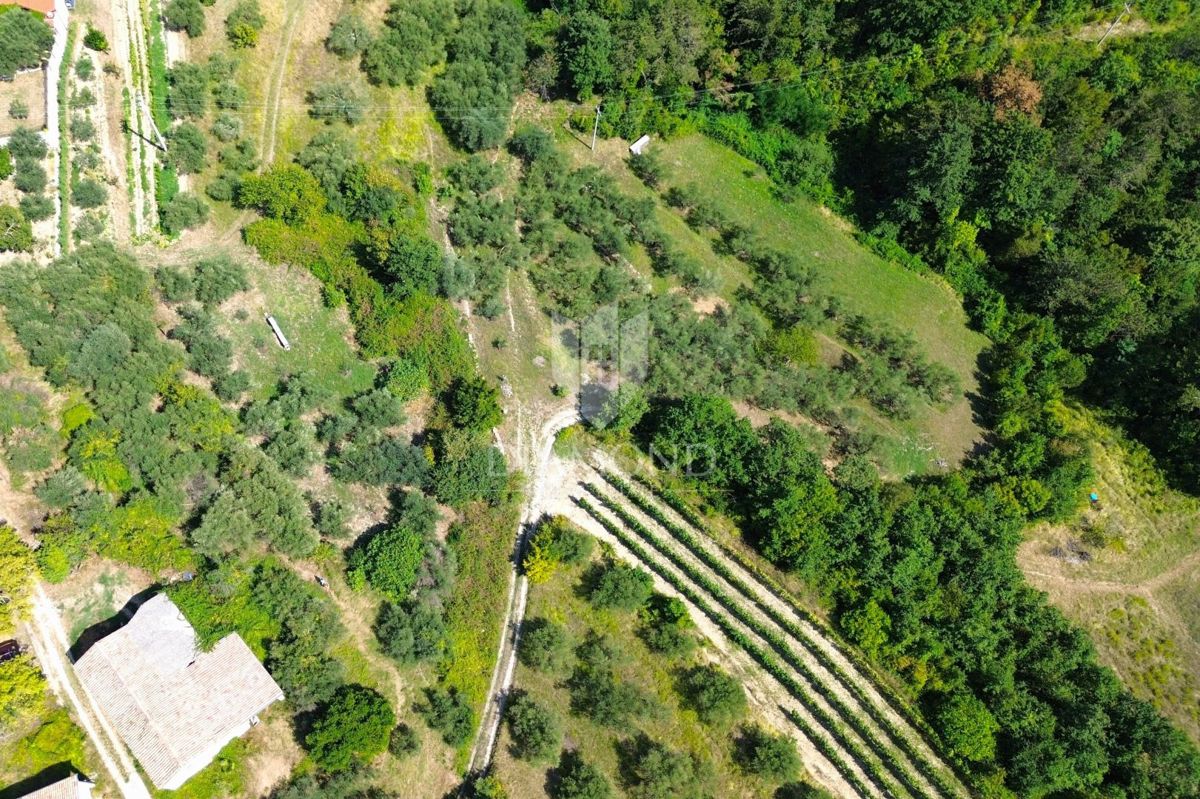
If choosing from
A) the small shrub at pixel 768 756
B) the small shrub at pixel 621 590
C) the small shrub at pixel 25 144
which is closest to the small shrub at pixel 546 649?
the small shrub at pixel 621 590

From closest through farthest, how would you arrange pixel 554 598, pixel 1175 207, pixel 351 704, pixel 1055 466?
1. pixel 351 704
2. pixel 554 598
3. pixel 1055 466
4. pixel 1175 207


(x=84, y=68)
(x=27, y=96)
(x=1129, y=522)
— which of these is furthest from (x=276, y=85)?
(x=1129, y=522)

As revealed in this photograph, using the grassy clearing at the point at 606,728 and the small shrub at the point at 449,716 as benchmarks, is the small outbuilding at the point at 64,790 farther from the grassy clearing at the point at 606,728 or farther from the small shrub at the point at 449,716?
the grassy clearing at the point at 606,728

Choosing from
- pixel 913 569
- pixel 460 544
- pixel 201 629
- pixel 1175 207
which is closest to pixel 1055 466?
pixel 913 569

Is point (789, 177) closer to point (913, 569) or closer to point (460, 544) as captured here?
point (913, 569)

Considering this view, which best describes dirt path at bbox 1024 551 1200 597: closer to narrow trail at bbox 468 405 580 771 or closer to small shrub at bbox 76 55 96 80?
narrow trail at bbox 468 405 580 771

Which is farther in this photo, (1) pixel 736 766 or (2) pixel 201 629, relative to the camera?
(1) pixel 736 766

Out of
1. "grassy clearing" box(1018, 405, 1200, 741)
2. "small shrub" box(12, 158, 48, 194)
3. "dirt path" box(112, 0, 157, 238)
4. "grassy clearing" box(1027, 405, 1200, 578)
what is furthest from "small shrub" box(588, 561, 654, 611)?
"small shrub" box(12, 158, 48, 194)
